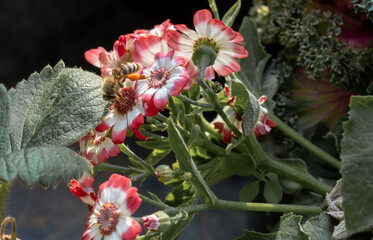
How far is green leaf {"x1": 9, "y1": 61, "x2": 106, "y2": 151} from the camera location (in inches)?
17.0

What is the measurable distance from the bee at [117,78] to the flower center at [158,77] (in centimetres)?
1

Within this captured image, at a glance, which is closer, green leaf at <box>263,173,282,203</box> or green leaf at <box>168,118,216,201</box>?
green leaf at <box>168,118,216,201</box>

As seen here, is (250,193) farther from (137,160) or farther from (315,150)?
(137,160)

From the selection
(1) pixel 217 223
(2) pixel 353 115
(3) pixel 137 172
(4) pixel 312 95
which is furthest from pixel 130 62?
(1) pixel 217 223

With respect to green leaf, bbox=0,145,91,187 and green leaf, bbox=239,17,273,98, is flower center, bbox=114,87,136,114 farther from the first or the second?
green leaf, bbox=239,17,273,98

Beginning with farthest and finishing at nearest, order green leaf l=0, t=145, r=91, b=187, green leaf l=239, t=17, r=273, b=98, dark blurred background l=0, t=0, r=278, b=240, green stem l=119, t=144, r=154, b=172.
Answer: dark blurred background l=0, t=0, r=278, b=240
green leaf l=239, t=17, r=273, b=98
green stem l=119, t=144, r=154, b=172
green leaf l=0, t=145, r=91, b=187

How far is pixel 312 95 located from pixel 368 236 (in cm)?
34

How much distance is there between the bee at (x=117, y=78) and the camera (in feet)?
1.43

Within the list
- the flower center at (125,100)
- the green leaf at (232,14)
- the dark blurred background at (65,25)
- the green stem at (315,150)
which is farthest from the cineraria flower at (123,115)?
the dark blurred background at (65,25)

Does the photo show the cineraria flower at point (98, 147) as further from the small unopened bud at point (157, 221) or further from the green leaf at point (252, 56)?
the green leaf at point (252, 56)

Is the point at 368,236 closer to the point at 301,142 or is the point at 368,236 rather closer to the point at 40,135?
the point at 301,142

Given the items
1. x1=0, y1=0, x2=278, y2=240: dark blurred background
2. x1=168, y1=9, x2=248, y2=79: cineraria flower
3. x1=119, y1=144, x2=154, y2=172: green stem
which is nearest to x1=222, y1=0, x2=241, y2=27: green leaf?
x1=168, y1=9, x2=248, y2=79: cineraria flower

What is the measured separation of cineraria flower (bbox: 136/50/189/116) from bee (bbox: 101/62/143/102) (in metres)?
0.01

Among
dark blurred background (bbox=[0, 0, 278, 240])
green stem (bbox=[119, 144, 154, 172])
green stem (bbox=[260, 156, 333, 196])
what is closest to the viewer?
green stem (bbox=[119, 144, 154, 172])
